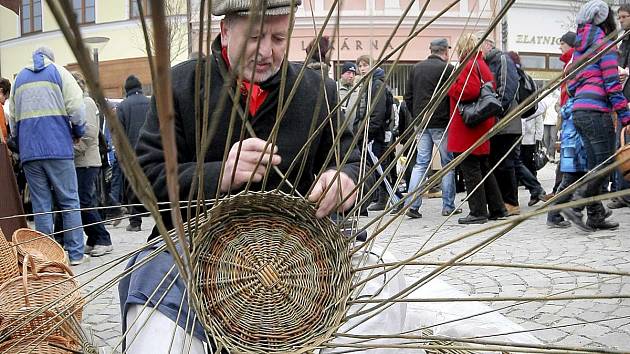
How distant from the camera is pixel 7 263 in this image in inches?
71.1

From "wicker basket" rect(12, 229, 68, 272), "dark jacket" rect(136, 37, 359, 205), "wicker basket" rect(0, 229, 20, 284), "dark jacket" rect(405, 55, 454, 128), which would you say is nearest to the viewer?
"dark jacket" rect(136, 37, 359, 205)

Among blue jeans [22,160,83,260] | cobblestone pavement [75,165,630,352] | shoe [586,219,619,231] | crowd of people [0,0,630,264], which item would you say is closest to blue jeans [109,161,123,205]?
crowd of people [0,0,630,264]

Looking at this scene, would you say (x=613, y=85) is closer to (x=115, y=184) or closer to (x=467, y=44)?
(x=467, y=44)

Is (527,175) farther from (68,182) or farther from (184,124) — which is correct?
(184,124)

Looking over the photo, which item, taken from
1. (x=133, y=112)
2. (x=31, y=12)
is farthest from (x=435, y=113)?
(x=31, y=12)

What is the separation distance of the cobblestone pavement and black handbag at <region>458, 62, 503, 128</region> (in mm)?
683

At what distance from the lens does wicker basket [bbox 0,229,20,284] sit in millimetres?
1786

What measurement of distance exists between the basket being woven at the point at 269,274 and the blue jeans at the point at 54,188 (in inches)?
108

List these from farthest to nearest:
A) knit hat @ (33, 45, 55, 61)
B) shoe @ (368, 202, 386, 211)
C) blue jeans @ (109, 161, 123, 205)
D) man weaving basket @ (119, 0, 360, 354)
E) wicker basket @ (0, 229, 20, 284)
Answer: blue jeans @ (109, 161, 123, 205) → shoe @ (368, 202, 386, 211) → knit hat @ (33, 45, 55, 61) → wicker basket @ (0, 229, 20, 284) → man weaving basket @ (119, 0, 360, 354)

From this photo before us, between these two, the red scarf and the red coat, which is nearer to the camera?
the red scarf

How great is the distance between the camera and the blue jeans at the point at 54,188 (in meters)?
3.42

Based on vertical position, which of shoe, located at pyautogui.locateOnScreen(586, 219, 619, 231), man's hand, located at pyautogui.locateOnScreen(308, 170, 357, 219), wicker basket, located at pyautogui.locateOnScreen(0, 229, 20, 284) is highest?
man's hand, located at pyautogui.locateOnScreen(308, 170, 357, 219)

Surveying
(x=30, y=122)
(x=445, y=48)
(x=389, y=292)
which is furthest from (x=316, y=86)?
(x=445, y=48)

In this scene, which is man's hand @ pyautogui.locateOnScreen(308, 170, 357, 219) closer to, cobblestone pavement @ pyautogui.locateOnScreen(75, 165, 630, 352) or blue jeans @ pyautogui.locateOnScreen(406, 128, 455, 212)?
cobblestone pavement @ pyautogui.locateOnScreen(75, 165, 630, 352)
